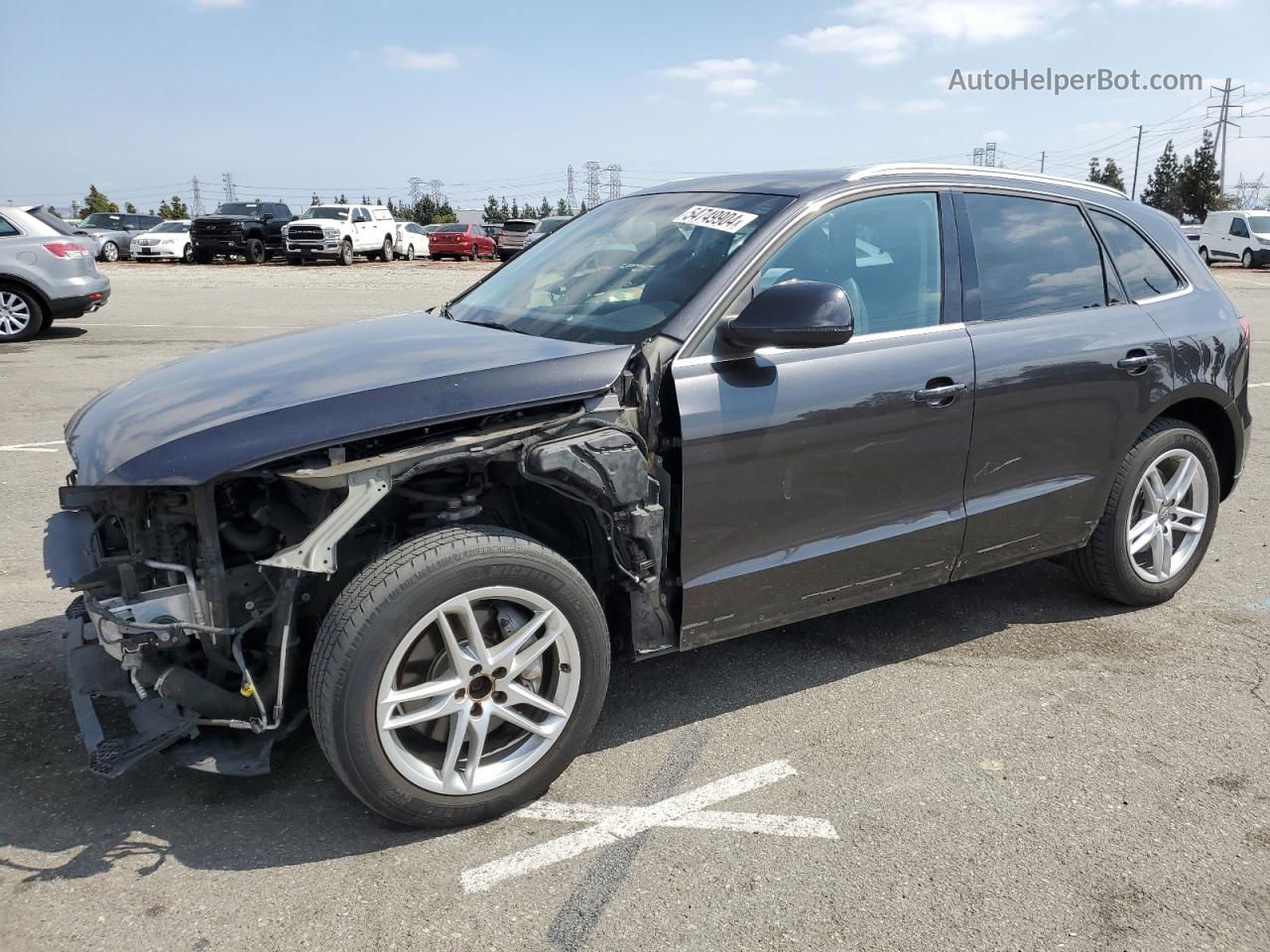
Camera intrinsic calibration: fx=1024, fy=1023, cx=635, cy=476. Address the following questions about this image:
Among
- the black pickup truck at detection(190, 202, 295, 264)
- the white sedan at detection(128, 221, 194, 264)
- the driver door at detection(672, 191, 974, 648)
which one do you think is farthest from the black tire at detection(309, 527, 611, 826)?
the white sedan at detection(128, 221, 194, 264)

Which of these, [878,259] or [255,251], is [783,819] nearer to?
[878,259]

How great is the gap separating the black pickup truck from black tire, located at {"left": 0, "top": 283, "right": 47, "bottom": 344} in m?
20.2

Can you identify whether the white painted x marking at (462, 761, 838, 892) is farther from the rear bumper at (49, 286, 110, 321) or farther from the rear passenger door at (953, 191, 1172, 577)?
the rear bumper at (49, 286, 110, 321)

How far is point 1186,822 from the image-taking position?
296 cm

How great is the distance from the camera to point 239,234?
105 feet

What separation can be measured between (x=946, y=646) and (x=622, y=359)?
6.54 ft

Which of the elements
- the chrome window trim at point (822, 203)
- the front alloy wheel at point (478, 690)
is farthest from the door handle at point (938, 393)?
the front alloy wheel at point (478, 690)

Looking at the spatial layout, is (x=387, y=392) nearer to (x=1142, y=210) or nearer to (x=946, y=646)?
(x=946, y=646)

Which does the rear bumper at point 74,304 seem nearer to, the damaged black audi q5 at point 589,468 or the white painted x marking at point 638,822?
the damaged black audi q5 at point 589,468

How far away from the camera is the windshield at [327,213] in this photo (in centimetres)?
3244

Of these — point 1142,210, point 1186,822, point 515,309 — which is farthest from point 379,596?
point 1142,210

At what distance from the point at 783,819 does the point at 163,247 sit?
34563mm

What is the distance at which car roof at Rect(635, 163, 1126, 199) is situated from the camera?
3621mm

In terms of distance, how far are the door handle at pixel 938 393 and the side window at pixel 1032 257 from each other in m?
0.38
